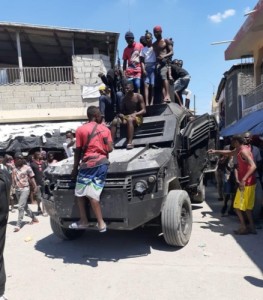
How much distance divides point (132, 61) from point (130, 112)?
177 centimetres

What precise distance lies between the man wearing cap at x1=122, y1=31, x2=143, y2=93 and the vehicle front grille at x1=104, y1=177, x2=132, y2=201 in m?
3.21

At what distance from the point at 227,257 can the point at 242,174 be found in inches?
63.7

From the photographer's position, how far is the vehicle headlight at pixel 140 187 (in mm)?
4793

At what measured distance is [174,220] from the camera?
201 inches

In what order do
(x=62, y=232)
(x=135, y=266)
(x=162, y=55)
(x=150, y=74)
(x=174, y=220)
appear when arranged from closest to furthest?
(x=135, y=266) → (x=174, y=220) → (x=62, y=232) → (x=162, y=55) → (x=150, y=74)

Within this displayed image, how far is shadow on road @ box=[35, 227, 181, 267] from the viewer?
5.18 meters

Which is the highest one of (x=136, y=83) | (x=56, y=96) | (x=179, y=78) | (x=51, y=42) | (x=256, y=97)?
(x=51, y=42)

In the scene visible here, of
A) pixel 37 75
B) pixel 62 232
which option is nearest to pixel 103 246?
pixel 62 232

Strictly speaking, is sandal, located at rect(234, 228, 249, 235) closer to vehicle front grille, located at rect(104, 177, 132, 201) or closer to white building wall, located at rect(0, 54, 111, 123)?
vehicle front grille, located at rect(104, 177, 132, 201)

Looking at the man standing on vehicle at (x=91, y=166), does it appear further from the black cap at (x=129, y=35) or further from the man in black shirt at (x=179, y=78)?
the man in black shirt at (x=179, y=78)

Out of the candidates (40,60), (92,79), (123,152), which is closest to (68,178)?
(123,152)

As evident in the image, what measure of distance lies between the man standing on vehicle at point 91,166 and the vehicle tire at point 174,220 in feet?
3.10

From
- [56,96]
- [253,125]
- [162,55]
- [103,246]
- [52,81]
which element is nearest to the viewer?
[103,246]

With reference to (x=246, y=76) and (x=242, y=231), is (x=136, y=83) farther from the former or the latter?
(x=246, y=76)
